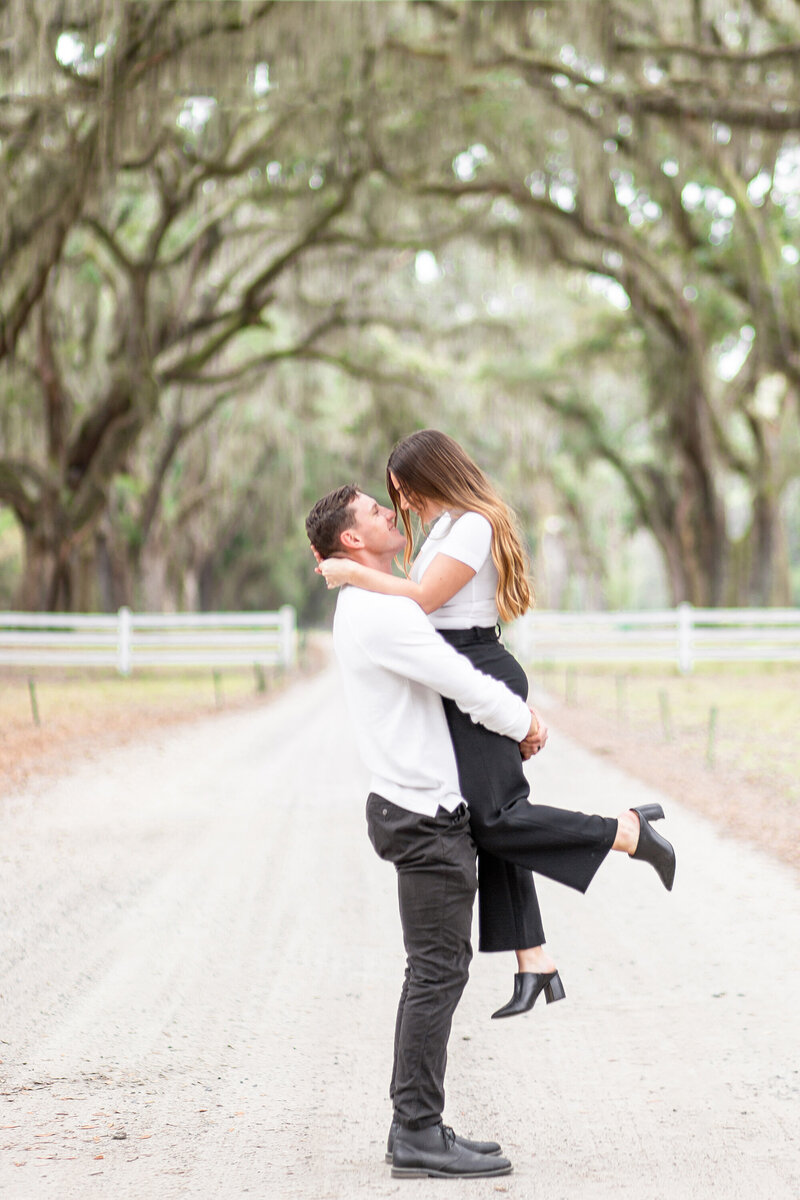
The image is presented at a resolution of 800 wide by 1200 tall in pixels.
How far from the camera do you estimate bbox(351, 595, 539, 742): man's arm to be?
2900 mm

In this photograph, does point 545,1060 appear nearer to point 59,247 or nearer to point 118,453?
point 59,247

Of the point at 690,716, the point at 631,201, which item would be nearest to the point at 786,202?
the point at 631,201

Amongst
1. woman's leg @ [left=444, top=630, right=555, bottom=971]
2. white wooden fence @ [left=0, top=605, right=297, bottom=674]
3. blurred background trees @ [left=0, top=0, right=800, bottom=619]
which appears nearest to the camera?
woman's leg @ [left=444, top=630, right=555, bottom=971]

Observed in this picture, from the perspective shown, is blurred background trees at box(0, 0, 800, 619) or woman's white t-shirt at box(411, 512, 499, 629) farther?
blurred background trees at box(0, 0, 800, 619)

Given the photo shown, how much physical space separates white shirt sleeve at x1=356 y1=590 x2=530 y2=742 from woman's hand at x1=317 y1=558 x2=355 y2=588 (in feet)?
0.36

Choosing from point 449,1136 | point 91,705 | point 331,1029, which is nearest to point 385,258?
point 91,705

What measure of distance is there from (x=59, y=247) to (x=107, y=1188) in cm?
1463

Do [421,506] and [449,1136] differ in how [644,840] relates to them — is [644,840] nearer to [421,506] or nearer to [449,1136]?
[449,1136]

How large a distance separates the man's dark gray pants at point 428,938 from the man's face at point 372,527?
2.08 ft

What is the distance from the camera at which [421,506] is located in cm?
321

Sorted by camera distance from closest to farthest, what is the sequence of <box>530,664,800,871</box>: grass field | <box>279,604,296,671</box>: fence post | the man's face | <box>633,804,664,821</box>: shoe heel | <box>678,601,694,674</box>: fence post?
the man's face
<box>633,804,664,821</box>: shoe heel
<box>530,664,800,871</box>: grass field
<box>678,601,694,674</box>: fence post
<box>279,604,296,671</box>: fence post

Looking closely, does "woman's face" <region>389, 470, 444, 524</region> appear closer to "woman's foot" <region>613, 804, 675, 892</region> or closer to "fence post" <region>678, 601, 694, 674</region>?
"woman's foot" <region>613, 804, 675, 892</region>

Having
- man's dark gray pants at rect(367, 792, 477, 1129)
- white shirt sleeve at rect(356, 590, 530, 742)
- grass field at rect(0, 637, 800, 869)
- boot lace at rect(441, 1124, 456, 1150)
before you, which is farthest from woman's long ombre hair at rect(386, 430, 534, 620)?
grass field at rect(0, 637, 800, 869)

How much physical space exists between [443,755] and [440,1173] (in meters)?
0.95
